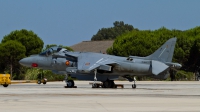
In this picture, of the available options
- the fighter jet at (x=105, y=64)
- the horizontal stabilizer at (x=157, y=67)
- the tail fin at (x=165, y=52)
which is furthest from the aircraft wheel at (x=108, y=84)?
the tail fin at (x=165, y=52)

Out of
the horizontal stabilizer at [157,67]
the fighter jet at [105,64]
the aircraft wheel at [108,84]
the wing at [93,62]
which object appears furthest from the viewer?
the aircraft wheel at [108,84]

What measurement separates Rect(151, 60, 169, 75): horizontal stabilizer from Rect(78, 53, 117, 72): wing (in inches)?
122

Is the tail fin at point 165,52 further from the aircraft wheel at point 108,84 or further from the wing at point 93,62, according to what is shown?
the aircraft wheel at point 108,84

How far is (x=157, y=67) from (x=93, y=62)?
4.82 meters

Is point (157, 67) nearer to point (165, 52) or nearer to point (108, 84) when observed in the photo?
point (165, 52)

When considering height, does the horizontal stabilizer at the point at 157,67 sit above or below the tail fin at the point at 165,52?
below

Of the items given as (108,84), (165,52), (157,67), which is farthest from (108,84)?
(165,52)

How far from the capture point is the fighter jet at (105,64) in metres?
42.0

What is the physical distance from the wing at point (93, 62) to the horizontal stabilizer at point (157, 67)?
3087 millimetres

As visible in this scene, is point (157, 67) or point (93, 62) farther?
point (93, 62)

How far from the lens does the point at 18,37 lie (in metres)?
87.8

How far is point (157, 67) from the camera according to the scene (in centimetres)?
4128

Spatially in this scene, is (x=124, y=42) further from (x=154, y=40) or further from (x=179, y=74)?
(x=179, y=74)

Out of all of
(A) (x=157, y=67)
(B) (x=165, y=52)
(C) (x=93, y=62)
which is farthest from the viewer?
(C) (x=93, y=62)
